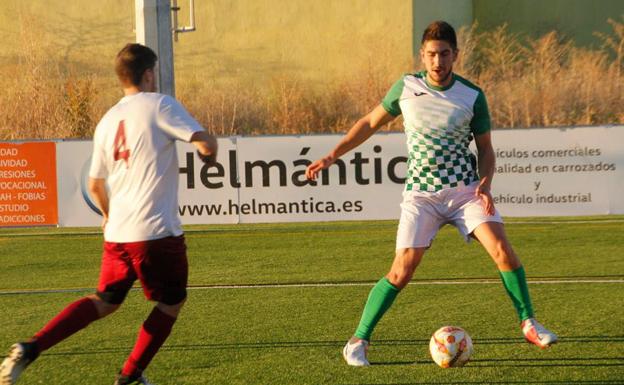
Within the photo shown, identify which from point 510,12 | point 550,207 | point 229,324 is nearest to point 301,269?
point 229,324

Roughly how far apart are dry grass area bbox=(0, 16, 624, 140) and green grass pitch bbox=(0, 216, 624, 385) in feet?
33.6

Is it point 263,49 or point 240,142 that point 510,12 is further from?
point 240,142

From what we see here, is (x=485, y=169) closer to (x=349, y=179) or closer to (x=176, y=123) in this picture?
(x=176, y=123)

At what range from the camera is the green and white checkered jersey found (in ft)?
22.5

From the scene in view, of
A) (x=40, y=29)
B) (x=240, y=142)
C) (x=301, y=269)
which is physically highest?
(x=40, y=29)

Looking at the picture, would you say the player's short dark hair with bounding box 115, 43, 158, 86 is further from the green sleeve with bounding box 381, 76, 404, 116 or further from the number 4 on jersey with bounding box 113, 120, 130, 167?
the green sleeve with bounding box 381, 76, 404, 116

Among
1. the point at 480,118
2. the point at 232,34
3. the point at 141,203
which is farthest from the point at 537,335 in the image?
the point at 232,34

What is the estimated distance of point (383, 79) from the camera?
26.8 metres

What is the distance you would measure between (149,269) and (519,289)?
7.77 feet

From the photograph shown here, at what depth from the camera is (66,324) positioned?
6.07m

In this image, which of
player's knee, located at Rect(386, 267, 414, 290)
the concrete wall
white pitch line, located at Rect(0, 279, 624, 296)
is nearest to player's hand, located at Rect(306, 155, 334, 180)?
player's knee, located at Rect(386, 267, 414, 290)

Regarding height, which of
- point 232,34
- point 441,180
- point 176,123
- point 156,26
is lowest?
point 441,180

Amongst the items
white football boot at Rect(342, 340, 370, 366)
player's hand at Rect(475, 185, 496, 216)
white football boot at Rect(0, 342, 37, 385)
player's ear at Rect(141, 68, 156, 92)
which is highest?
player's ear at Rect(141, 68, 156, 92)

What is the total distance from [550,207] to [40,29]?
1808cm
